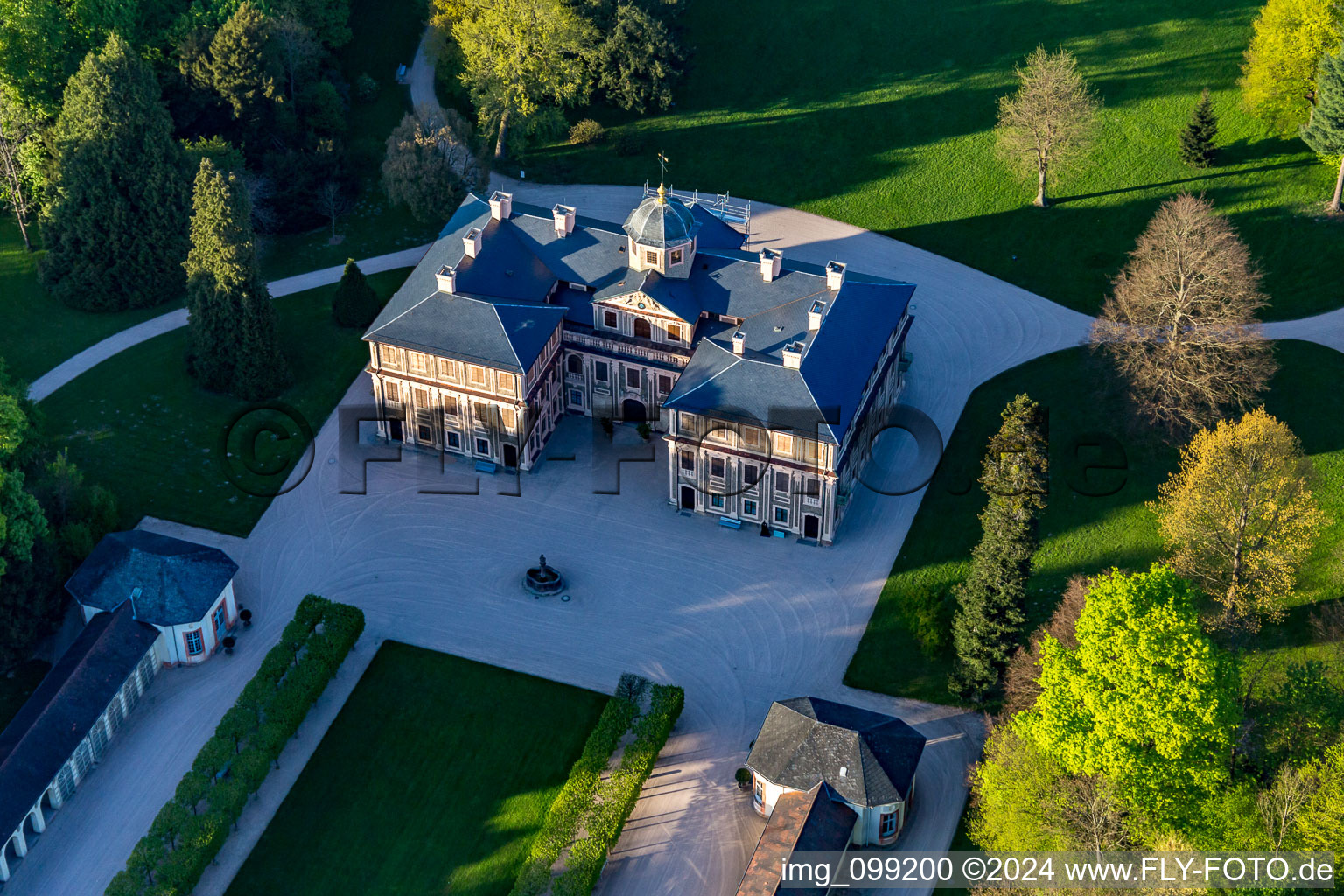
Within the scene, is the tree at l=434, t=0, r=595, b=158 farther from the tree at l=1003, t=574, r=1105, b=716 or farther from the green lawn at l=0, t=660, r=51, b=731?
the tree at l=1003, t=574, r=1105, b=716

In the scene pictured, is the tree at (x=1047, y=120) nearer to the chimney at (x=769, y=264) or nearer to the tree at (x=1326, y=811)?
the chimney at (x=769, y=264)

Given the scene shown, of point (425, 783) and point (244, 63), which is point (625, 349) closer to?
point (425, 783)

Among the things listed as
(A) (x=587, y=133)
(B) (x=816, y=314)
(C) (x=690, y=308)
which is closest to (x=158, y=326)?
(A) (x=587, y=133)

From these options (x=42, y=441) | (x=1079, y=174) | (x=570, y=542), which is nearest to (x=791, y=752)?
(x=570, y=542)

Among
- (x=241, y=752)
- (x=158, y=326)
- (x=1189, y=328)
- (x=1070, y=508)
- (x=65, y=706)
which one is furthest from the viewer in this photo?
(x=158, y=326)

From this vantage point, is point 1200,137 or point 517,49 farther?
point 517,49

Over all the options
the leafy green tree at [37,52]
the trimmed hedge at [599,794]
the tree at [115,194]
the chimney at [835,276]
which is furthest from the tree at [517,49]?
the trimmed hedge at [599,794]
